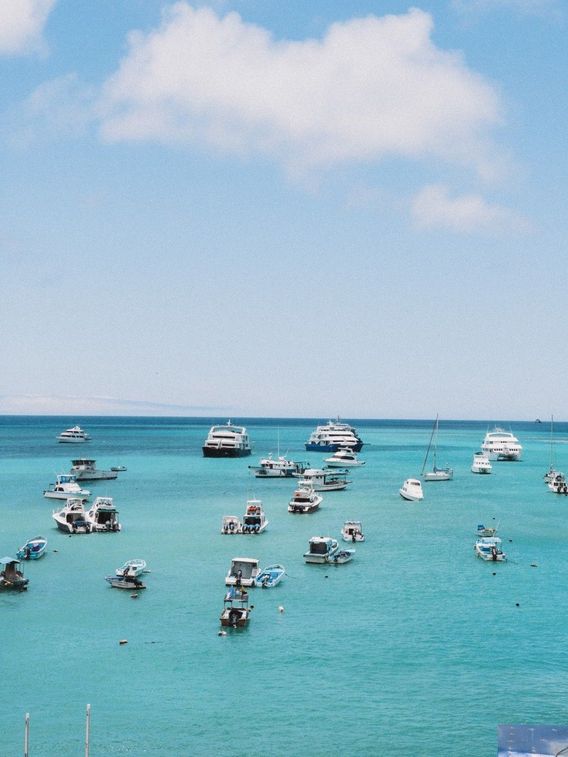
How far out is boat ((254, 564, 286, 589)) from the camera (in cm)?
6625

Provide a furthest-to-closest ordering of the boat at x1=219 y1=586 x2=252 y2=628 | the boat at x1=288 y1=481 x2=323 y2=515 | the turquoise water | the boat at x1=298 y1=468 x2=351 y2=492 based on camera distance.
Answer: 1. the boat at x1=298 y1=468 x2=351 y2=492
2. the boat at x1=288 y1=481 x2=323 y2=515
3. the boat at x1=219 y1=586 x2=252 y2=628
4. the turquoise water

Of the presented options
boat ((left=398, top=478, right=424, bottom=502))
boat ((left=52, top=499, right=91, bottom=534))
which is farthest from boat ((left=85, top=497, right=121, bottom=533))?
boat ((left=398, top=478, right=424, bottom=502))

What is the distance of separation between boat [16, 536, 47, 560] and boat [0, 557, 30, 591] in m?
10.7

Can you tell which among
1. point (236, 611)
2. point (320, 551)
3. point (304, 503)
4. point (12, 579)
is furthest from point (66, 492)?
point (236, 611)

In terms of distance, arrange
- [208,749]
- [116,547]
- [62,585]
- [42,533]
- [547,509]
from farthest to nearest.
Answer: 1. [547,509]
2. [42,533]
3. [116,547]
4. [62,585]
5. [208,749]

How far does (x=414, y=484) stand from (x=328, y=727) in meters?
89.3

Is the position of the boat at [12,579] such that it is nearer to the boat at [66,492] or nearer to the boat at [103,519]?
the boat at [103,519]

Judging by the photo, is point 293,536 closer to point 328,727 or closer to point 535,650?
point 535,650

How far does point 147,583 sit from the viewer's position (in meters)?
67.1

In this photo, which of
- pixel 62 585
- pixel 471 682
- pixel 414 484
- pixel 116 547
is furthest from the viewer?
pixel 414 484

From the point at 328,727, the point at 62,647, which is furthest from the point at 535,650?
the point at 62,647

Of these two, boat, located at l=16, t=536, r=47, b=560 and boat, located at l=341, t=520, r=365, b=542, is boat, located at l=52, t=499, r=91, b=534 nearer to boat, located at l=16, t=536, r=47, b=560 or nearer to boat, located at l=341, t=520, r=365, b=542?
boat, located at l=16, t=536, r=47, b=560

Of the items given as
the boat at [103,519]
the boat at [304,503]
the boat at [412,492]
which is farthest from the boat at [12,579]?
the boat at [412,492]

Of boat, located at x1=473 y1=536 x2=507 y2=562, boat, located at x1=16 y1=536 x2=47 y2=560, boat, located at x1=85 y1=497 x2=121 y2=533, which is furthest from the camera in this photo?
boat, located at x1=85 y1=497 x2=121 y2=533
